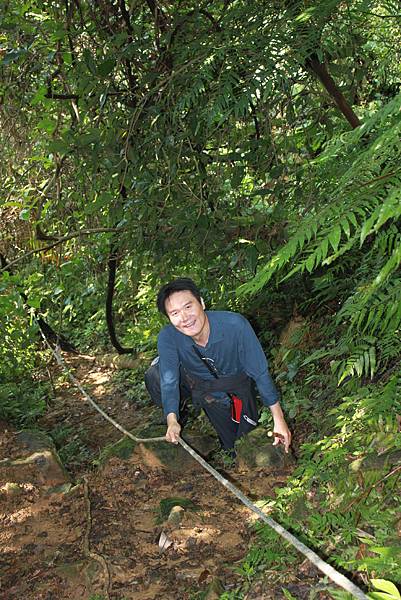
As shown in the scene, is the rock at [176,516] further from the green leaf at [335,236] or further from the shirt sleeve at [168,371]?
the green leaf at [335,236]

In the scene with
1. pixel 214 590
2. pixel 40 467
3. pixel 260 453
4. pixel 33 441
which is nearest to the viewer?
pixel 214 590

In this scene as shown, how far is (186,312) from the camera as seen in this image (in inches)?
126

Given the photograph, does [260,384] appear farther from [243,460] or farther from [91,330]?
[91,330]

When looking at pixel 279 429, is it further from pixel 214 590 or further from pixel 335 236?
pixel 335 236

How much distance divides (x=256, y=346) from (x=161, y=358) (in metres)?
0.60

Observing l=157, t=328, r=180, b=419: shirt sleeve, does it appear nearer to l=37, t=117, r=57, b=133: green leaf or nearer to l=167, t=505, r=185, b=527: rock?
l=167, t=505, r=185, b=527: rock

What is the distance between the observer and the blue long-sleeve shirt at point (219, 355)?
11.2 feet

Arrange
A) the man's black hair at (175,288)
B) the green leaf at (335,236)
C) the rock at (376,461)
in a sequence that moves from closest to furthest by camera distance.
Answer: the green leaf at (335,236), the rock at (376,461), the man's black hair at (175,288)

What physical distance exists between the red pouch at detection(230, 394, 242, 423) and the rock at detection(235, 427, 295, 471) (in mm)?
184

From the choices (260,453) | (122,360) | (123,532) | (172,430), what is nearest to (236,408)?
(260,453)

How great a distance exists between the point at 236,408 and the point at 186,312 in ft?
3.59

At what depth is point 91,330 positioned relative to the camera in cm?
922

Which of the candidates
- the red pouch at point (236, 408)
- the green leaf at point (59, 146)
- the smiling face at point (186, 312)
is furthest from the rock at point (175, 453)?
the green leaf at point (59, 146)

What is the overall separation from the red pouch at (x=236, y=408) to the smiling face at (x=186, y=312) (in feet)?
2.71
